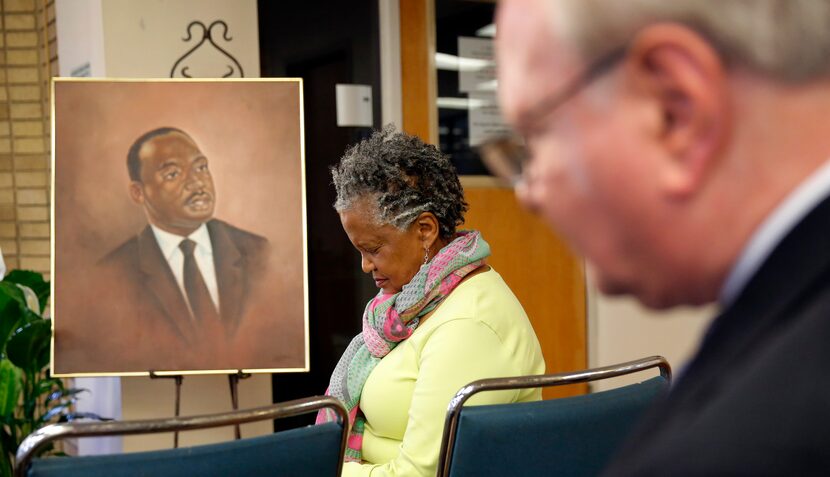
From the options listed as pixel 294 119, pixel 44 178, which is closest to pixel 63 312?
pixel 294 119

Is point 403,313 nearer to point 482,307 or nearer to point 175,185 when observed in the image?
point 482,307

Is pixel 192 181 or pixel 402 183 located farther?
pixel 192 181

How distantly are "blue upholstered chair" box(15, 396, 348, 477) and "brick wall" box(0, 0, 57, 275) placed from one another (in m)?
3.26

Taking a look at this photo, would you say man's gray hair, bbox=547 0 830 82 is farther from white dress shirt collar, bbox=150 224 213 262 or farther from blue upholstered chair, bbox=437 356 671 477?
white dress shirt collar, bbox=150 224 213 262

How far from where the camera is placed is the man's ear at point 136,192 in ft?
9.96

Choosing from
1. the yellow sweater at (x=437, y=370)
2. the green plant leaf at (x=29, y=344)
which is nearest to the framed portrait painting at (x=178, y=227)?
the green plant leaf at (x=29, y=344)

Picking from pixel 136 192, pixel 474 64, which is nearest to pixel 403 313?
pixel 136 192

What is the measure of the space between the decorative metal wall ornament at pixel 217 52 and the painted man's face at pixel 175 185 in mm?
A: 375

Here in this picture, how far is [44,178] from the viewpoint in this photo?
13.7 feet

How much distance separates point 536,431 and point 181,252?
1950 mm

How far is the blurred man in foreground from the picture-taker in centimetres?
39

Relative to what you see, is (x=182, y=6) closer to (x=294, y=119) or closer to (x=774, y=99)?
(x=294, y=119)

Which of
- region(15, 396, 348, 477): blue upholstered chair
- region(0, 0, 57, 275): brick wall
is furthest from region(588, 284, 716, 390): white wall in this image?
region(15, 396, 348, 477): blue upholstered chair

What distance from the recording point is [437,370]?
1.62 meters
